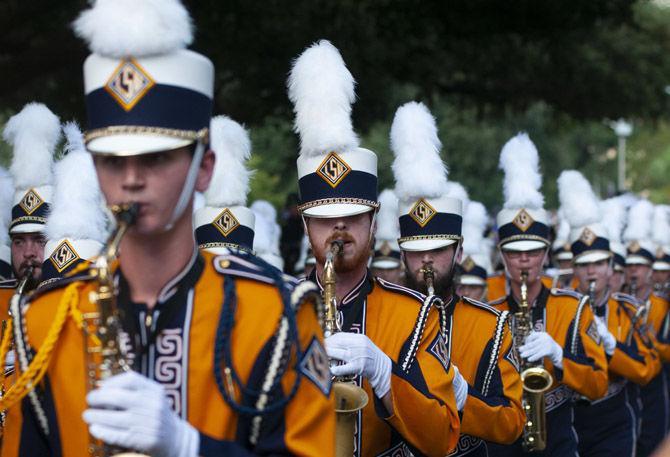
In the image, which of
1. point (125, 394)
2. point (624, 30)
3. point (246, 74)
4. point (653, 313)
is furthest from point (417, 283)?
point (624, 30)

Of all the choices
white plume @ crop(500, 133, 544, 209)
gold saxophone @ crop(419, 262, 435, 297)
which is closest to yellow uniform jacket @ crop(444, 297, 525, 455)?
gold saxophone @ crop(419, 262, 435, 297)

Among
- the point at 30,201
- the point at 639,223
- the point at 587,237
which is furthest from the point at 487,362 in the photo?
the point at 639,223

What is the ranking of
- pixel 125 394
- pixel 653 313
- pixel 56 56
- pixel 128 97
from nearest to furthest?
pixel 125 394
pixel 128 97
pixel 56 56
pixel 653 313

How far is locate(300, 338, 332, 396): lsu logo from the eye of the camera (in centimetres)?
332

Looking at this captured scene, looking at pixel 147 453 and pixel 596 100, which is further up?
pixel 596 100

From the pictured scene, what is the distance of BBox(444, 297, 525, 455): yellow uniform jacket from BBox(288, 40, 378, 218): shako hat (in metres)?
1.17

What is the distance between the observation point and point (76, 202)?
6.28m

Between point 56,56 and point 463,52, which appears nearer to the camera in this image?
point 56,56

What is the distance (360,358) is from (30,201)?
3.48 m

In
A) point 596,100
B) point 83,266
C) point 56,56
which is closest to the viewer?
point 83,266

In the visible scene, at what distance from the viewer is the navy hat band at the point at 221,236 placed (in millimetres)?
7000

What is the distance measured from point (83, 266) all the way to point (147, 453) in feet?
2.33

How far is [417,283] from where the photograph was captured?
22.4 ft

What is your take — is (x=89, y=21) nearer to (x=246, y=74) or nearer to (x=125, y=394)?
(x=125, y=394)
